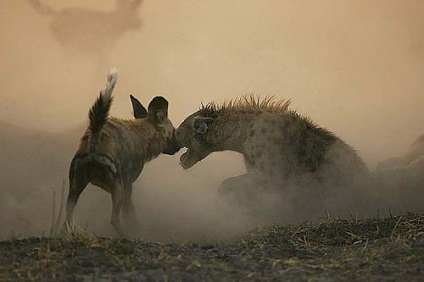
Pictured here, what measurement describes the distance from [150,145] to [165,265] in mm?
2658

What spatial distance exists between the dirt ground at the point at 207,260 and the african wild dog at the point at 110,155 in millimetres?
583

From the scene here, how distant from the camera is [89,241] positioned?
15.7ft

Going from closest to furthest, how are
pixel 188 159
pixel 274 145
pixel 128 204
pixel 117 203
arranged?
pixel 117 203, pixel 128 204, pixel 274 145, pixel 188 159

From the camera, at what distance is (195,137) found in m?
7.94

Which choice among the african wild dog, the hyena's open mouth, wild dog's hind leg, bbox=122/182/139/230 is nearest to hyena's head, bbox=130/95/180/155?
the african wild dog

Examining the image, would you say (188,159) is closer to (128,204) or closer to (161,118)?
(161,118)

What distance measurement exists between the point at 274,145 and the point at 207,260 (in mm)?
3208

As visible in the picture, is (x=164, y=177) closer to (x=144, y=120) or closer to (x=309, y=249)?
(x=144, y=120)

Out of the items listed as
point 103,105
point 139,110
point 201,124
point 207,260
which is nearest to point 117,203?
point 103,105

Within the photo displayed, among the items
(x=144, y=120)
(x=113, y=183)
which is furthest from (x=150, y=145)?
(x=113, y=183)

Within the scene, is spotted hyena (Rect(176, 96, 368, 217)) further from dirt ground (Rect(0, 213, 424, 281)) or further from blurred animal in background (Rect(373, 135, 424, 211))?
dirt ground (Rect(0, 213, 424, 281))

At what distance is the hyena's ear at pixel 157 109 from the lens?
275 inches

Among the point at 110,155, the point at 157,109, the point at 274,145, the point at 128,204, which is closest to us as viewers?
the point at 110,155

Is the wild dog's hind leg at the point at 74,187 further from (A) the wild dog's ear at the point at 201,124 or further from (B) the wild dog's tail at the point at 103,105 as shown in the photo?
(A) the wild dog's ear at the point at 201,124
